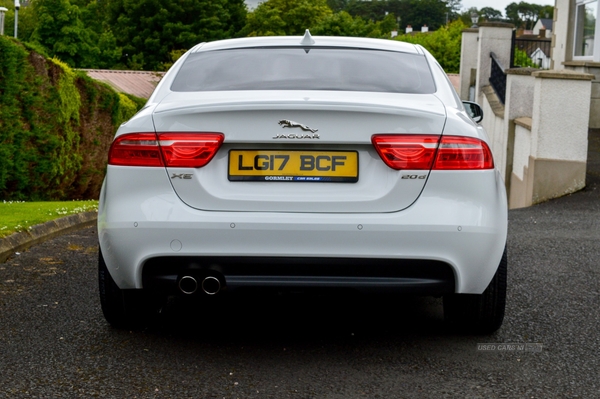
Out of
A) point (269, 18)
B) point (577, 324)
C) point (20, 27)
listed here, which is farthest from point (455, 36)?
point (577, 324)

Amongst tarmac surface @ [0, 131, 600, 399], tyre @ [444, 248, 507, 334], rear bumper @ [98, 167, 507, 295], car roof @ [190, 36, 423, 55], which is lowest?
tarmac surface @ [0, 131, 600, 399]

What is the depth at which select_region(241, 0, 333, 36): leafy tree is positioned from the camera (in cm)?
8494

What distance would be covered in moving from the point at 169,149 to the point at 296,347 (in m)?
1.22

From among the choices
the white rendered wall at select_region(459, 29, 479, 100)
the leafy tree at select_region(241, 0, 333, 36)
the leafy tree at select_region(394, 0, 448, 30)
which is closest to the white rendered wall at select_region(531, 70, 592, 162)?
the white rendered wall at select_region(459, 29, 479, 100)

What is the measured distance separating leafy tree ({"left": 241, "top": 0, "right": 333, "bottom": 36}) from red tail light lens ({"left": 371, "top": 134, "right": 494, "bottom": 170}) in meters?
80.6

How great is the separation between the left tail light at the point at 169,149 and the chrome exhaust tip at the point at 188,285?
50 cm

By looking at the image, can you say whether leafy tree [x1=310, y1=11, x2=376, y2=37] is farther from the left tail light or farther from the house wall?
the left tail light

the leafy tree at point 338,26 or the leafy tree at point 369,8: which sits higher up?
the leafy tree at point 369,8

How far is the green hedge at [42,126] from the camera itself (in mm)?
14148

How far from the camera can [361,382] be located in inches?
166

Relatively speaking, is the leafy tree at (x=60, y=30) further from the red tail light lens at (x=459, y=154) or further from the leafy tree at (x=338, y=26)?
the red tail light lens at (x=459, y=154)

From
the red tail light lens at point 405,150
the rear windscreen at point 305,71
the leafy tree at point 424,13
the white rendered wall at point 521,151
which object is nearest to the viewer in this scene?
the red tail light lens at point 405,150

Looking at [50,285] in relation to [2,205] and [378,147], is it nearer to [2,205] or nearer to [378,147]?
[378,147]

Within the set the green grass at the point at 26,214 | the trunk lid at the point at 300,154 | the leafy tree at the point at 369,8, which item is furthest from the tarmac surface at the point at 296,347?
the leafy tree at the point at 369,8
